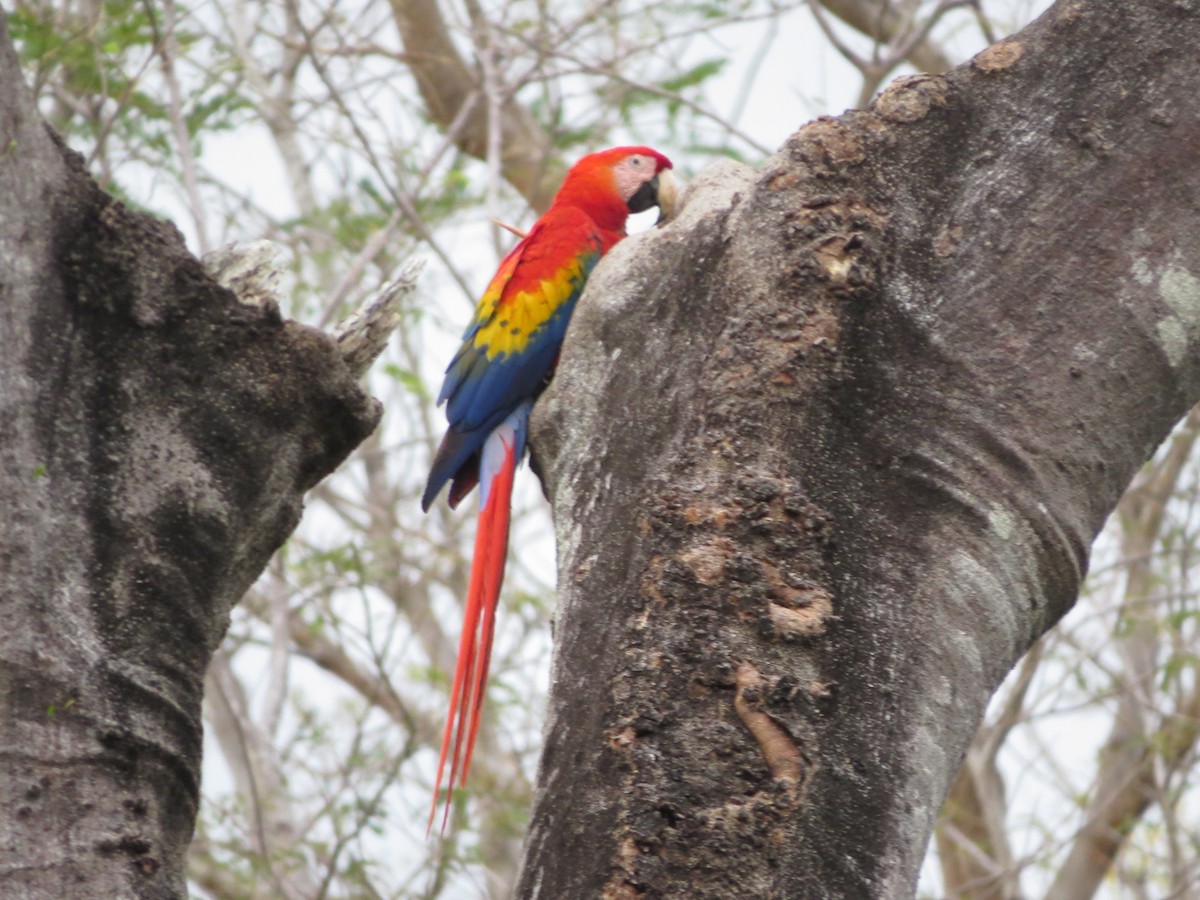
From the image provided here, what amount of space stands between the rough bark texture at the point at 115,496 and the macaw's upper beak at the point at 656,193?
164 cm

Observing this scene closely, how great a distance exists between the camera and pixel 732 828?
39.7 inches

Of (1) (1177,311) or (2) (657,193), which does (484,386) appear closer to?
(2) (657,193)

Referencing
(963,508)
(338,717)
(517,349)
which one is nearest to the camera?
(963,508)

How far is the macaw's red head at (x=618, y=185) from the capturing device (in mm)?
A: 2916

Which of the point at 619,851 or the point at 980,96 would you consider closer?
the point at 619,851

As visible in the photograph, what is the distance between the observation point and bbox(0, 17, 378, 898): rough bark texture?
1.18 m

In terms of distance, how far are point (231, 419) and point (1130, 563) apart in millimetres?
3862

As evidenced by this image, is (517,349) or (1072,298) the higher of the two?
(517,349)

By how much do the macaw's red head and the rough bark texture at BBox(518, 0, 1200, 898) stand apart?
1594mm

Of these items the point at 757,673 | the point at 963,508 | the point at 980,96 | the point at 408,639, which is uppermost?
the point at 408,639

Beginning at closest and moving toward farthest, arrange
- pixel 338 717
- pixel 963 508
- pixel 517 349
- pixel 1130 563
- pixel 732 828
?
1. pixel 732 828
2. pixel 963 508
3. pixel 517 349
4. pixel 1130 563
5. pixel 338 717

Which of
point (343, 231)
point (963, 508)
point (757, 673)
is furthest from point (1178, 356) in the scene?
point (343, 231)

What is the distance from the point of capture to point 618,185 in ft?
9.74

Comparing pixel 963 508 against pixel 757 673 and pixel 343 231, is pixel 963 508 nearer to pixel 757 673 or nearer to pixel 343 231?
pixel 757 673
